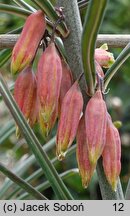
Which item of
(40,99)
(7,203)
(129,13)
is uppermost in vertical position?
(40,99)

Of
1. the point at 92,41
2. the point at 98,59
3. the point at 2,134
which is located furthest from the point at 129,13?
the point at 92,41

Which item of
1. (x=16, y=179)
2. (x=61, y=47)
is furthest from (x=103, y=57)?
(x=16, y=179)

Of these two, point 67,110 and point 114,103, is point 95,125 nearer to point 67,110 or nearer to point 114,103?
point 67,110

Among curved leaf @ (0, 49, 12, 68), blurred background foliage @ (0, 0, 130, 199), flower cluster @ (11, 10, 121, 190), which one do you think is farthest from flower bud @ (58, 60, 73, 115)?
blurred background foliage @ (0, 0, 130, 199)

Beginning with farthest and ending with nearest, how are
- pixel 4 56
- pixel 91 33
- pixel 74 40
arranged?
1. pixel 4 56
2. pixel 74 40
3. pixel 91 33

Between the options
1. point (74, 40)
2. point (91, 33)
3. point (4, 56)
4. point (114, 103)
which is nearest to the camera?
point (91, 33)

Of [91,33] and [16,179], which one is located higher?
[91,33]

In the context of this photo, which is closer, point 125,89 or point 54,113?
point 54,113

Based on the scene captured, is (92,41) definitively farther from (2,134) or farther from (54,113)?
(2,134)
